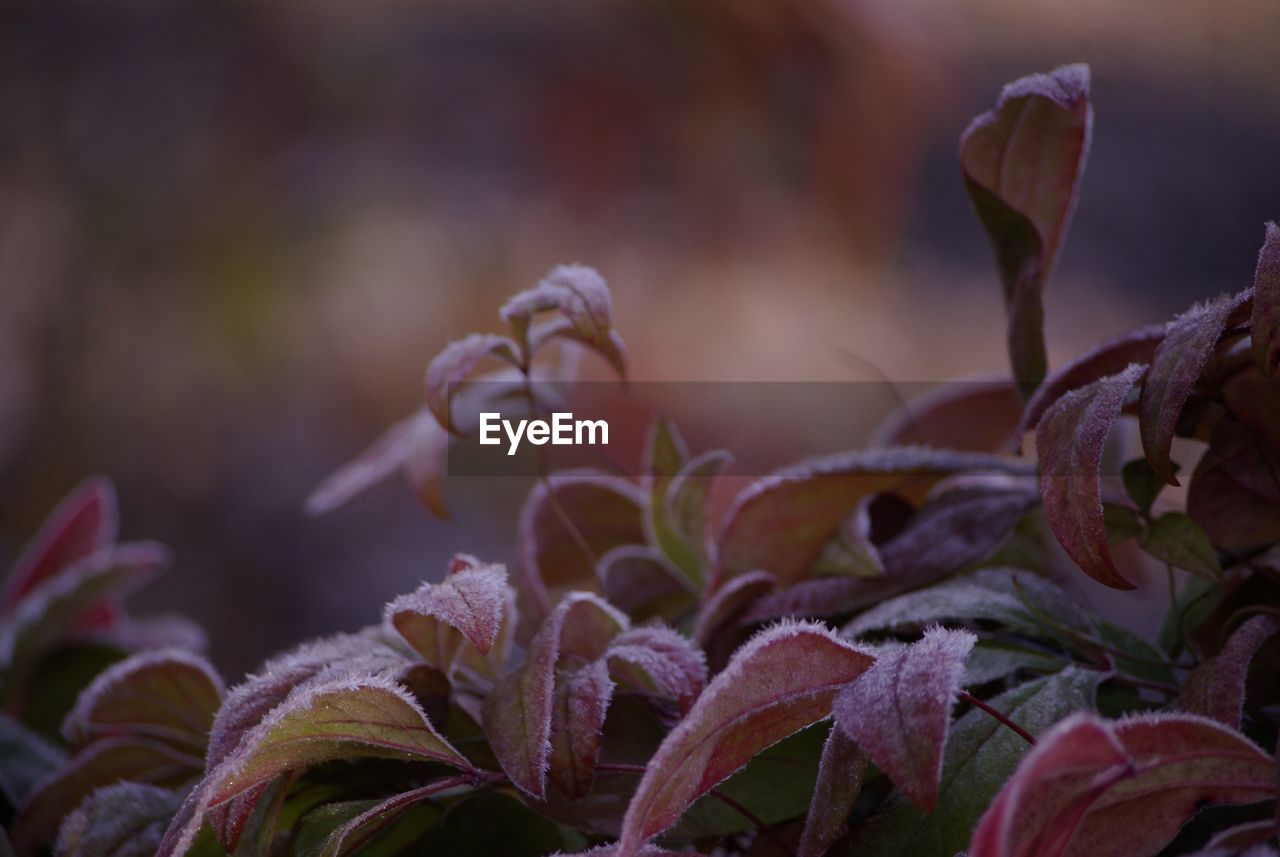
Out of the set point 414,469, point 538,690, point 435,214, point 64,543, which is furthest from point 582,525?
point 435,214

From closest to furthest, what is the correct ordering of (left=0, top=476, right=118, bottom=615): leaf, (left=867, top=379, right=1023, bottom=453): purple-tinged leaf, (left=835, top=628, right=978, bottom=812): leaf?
1. (left=835, top=628, right=978, bottom=812): leaf
2. (left=867, top=379, right=1023, bottom=453): purple-tinged leaf
3. (left=0, top=476, right=118, bottom=615): leaf

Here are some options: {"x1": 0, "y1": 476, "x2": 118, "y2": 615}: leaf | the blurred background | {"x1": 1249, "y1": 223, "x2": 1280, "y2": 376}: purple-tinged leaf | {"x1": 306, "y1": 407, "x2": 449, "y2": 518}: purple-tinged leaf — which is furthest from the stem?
the blurred background

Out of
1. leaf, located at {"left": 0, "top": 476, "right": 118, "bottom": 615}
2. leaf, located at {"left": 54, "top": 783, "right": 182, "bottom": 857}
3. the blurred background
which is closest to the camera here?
leaf, located at {"left": 54, "top": 783, "right": 182, "bottom": 857}

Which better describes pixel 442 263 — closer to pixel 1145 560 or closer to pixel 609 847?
pixel 1145 560

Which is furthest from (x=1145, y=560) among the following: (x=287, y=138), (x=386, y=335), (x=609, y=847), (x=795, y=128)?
(x=287, y=138)

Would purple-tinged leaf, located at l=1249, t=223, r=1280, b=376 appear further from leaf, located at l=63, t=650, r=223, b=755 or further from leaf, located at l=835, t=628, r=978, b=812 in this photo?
leaf, located at l=63, t=650, r=223, b=755

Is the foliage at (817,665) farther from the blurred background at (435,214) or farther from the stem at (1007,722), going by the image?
the blurred background at (435,214)
